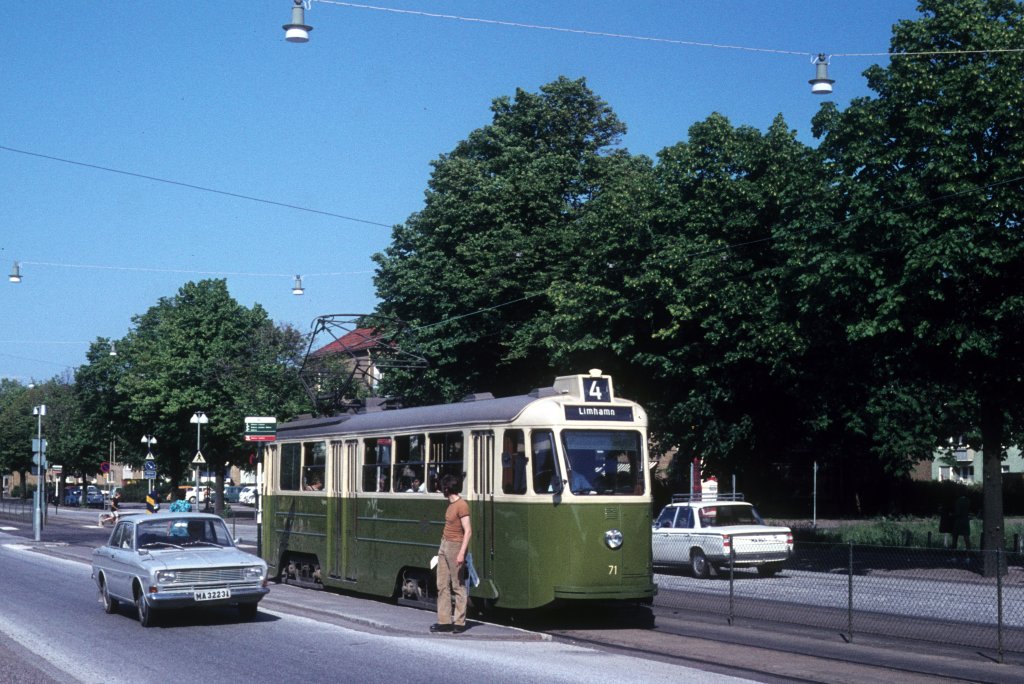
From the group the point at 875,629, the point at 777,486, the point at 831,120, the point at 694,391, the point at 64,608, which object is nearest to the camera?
the point at 875,629

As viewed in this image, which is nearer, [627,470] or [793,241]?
[627,470]

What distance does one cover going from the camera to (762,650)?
48.0 feet

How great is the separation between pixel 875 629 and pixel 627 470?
3699mm

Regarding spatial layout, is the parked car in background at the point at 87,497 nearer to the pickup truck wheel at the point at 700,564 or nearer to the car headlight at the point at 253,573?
the pickup truck wheel at the point at 700,564

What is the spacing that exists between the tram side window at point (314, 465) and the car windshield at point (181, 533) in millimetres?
4775

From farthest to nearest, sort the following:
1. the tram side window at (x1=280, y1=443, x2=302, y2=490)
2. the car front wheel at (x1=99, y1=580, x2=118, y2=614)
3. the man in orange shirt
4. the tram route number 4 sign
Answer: the tram route number 4 sign, the tram side window at (x1=280, y1=443, x2=302, y2=490), the car front wheel at (x1=99, y1=580, x2=118, y2=614), the man in orange shirt

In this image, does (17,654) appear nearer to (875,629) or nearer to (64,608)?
(64,608)

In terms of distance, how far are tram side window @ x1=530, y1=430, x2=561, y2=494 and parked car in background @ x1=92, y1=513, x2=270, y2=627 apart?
3728 millimetres

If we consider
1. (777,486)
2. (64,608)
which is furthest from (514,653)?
(777,486)

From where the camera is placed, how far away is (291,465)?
79.6ft

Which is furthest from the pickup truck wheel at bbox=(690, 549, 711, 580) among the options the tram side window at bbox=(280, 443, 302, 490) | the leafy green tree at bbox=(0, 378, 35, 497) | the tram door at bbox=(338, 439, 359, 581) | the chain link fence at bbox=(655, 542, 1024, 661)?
the leafy green tree at bbox=(0, 378, 35, 497)

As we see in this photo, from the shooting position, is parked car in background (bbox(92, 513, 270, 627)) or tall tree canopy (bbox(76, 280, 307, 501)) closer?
parked car in background (bbox(92, 513, 270, 627))

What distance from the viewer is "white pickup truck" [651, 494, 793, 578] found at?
26.7m

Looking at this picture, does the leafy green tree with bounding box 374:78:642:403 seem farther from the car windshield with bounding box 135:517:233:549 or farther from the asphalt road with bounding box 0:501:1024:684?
the car windshield with bounding box 135:517:233:549
